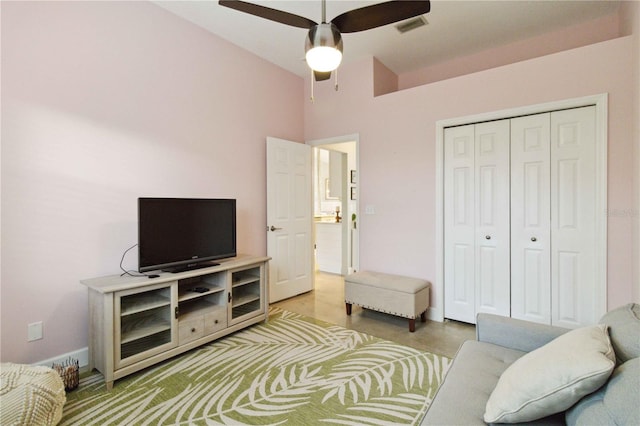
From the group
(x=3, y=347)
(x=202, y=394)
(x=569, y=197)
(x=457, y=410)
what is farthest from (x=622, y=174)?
(x=3, y=347)

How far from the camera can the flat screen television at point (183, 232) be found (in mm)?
2352

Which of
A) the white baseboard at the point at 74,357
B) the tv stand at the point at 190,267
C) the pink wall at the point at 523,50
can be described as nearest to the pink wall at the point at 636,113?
the pink wall at the point at 523,50

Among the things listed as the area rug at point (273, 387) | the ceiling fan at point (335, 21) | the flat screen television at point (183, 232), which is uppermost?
the ceiling fan at point (335, 21)

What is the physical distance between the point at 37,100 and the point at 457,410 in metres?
3.09

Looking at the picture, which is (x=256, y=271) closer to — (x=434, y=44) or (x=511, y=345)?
(x=511, y=345)

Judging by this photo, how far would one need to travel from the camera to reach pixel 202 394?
6.45ft

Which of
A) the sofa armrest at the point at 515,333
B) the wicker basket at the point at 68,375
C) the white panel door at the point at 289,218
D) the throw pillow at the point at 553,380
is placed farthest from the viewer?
the white panel door at the point at 289,218

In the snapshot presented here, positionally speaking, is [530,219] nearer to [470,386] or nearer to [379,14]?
[470,386]

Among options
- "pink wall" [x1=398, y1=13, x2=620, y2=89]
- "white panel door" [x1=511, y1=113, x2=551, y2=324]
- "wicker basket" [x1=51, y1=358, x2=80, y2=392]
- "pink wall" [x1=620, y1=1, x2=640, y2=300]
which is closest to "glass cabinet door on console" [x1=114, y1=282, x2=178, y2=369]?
"wicker basket" [x1=51, y1=358, x2=80, y2=392]

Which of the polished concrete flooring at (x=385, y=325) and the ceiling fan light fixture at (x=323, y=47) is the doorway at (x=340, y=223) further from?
the ceiling fan light fixture at (x=323, y=47)

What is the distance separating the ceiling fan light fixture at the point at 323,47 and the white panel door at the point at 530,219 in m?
2.08

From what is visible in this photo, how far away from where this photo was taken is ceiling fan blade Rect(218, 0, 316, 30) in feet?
5.61

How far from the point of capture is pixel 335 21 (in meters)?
1.80

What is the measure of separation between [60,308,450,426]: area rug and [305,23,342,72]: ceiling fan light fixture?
6.62 ft
